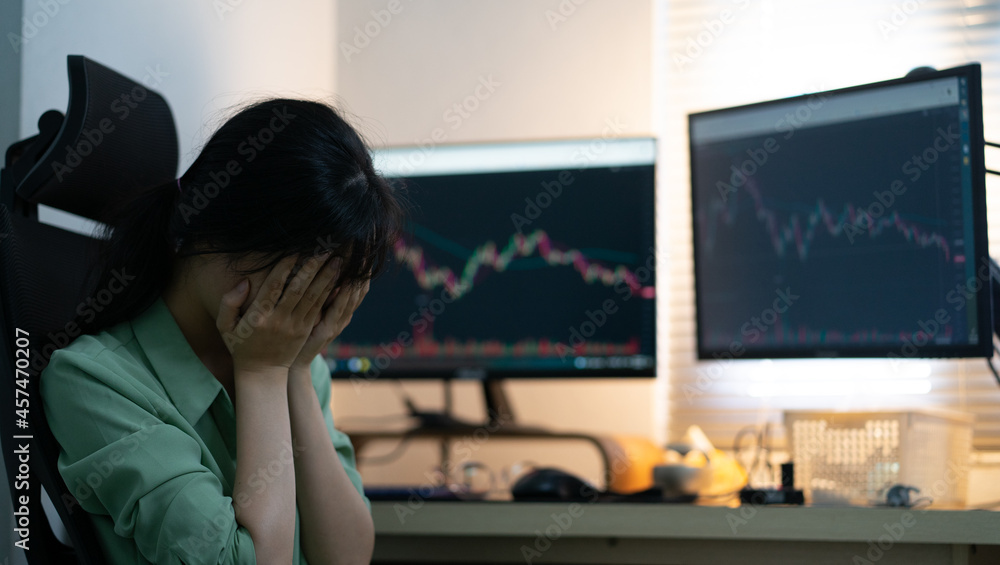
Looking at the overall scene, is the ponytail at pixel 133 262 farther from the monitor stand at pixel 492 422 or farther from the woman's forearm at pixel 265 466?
the monitor stand at pixel 492 422

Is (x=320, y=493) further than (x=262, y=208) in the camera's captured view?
Yes

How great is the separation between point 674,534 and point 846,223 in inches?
20.7

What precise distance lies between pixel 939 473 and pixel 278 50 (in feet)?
4.75

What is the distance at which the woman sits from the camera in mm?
710

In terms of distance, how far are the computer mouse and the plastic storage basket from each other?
33 cm

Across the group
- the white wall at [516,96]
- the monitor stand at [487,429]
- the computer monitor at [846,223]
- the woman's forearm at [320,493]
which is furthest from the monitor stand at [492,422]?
the woman's forearm at [320,493]

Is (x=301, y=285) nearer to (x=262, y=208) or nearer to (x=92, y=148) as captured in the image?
(x=262, y=208)

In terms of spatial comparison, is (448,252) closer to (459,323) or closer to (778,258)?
(459,323)

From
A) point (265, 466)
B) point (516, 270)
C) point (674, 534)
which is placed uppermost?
point (516, 270)

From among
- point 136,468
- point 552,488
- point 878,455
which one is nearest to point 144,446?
point 136,468

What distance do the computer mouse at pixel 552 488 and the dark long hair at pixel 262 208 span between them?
1.42 feet

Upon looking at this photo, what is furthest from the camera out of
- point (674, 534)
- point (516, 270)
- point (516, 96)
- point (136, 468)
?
point (516, 96)

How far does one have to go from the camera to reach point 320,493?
0.89m

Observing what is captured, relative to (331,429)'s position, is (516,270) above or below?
above
